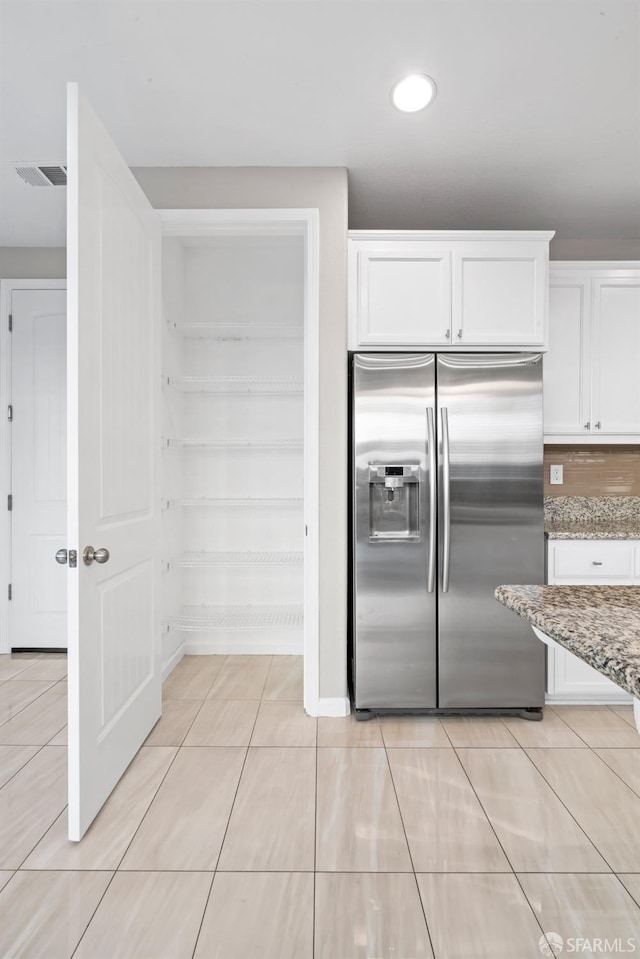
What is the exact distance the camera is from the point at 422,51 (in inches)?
77.2

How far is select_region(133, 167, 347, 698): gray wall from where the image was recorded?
2654 millimetres

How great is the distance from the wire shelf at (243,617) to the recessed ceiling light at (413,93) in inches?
108

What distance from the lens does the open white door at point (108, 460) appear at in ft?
5.70

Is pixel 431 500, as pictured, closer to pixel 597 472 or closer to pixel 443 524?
pixel 443 524

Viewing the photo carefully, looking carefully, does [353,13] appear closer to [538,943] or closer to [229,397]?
[229,397]

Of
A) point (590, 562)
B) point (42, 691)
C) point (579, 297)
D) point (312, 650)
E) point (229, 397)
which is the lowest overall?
point (42, 691)

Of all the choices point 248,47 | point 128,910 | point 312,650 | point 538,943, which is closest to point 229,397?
point 312,650

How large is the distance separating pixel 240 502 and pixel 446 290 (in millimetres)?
1700

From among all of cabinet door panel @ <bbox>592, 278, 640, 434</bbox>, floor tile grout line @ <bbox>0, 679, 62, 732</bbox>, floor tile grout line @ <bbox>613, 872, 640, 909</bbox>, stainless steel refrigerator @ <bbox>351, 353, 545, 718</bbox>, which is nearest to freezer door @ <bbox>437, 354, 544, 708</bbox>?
stainless steel refrigerator @ <bbox>351, 353, 545, 718</bbox>

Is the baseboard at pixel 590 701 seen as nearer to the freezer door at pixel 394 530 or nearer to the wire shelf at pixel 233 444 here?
the freezer door at pixel 394 530

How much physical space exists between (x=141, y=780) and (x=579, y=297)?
124 inches

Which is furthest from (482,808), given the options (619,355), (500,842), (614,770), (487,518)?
(619,355)

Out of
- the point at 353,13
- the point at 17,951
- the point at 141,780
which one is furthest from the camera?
the point at 141,780

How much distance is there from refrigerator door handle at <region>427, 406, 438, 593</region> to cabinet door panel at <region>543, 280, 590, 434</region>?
2.66 feet
